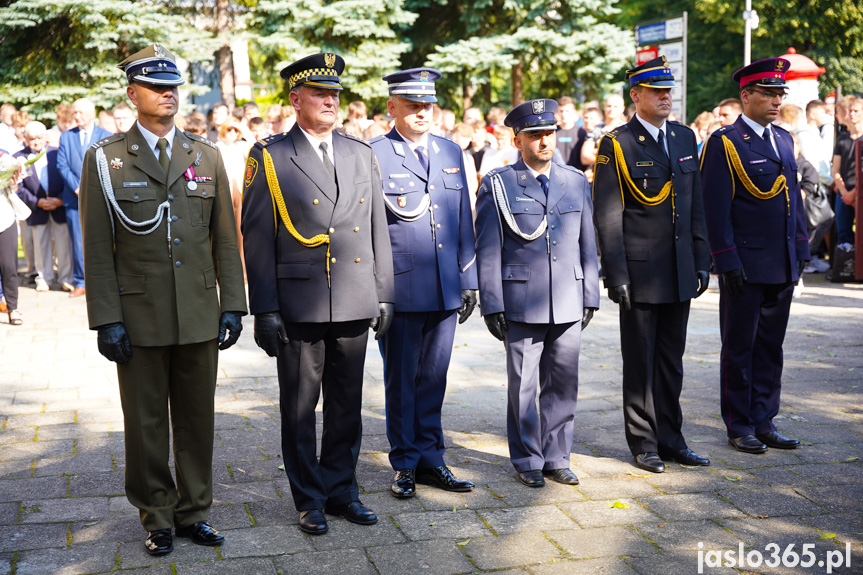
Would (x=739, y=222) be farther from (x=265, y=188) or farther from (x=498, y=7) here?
→ (x=498, y=7)

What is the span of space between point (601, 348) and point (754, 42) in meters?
25.9

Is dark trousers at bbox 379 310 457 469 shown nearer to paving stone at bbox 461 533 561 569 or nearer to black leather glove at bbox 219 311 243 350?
paving stone at bbox 461 533 561 569

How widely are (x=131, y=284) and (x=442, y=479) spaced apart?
6.33ft

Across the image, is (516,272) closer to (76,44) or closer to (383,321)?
(383,321)

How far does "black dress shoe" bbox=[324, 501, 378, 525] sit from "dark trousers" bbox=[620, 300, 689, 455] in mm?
1713

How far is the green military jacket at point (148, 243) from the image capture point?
410 cm

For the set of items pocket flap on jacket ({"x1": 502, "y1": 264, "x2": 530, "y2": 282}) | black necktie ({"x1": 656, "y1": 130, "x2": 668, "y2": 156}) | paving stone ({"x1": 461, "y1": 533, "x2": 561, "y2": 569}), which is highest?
black necktie ({"x1": 656, "y1": 130, "x2": 668, "y2": 156})

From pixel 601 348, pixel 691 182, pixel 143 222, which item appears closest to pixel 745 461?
pixel 691 182

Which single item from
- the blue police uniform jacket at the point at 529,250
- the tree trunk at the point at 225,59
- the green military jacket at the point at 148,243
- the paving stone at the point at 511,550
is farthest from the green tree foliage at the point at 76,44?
the paving stone at the point at 511,550

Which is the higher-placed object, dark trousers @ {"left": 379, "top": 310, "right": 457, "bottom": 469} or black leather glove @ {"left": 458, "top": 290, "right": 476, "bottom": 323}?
black leather glove @ {"left": 458, "top": 290, "right": 476, "bottom": 323}

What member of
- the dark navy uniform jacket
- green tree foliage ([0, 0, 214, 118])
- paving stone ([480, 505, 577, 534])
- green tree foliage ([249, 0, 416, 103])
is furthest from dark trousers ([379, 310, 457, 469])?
green tree foliage ([0, 0, 214, 118])

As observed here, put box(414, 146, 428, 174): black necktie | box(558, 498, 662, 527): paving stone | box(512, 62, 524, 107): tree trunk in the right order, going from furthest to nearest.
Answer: box(512, 62, 524, 107): tree trunk, box(414, 146, 428, 174): black necktie, box(558, 498, 662, 527): paving stone

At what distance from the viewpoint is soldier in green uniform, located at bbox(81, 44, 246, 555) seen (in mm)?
4109

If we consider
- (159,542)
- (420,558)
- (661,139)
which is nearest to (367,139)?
(661,139)
